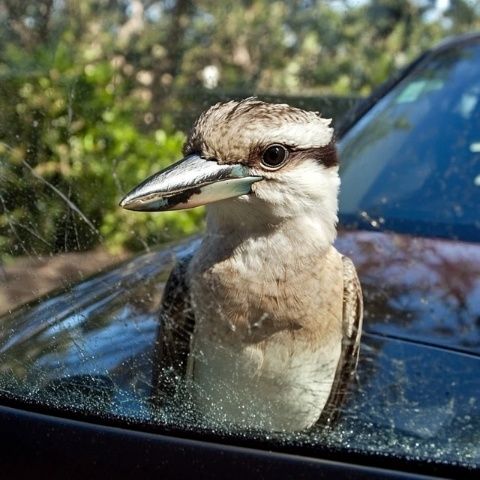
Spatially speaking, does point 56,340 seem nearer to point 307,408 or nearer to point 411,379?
point 307,408

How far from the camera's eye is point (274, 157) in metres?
2.03

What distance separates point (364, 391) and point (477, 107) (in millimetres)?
1766

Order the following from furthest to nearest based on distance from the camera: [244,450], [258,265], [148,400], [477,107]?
[477,107] < [258,265] < [148,400] < [244,450]

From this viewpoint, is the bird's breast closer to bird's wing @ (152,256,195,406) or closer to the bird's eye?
bird's wing @ (152,256,195,406)

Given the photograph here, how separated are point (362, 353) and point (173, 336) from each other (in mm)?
598

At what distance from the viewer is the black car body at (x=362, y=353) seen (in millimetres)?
1476

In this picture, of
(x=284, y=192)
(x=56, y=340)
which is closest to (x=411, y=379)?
(x=284, y=192)

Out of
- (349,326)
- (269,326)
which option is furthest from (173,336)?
(349,326)

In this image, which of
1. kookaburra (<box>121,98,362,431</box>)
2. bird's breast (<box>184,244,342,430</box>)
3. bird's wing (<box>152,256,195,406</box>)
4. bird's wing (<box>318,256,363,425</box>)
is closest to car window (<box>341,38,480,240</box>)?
bird's wing (<box>318,256,363,425</box>)

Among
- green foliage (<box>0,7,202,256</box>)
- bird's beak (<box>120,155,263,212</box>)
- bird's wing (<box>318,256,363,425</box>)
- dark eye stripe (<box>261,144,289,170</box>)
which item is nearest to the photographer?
bird's beak (<box>120,155,263,212</box>)

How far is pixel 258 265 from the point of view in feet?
7.07

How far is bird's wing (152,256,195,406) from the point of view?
5.85 feet

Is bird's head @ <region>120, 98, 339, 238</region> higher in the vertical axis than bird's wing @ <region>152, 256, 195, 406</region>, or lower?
higher

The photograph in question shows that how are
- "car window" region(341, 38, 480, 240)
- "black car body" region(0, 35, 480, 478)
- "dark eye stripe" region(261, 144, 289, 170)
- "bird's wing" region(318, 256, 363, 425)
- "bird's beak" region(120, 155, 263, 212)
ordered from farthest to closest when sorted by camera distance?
"car window" region(341, 38, 480, 240)
"bird's wing" region(318, 256, 363, 425)
"dark eye stripe" region(261, 144, 289, 170)
"bird's beak" region(120, 155, 263, 212)
"black car body" region(0, 35, 480, 478)
